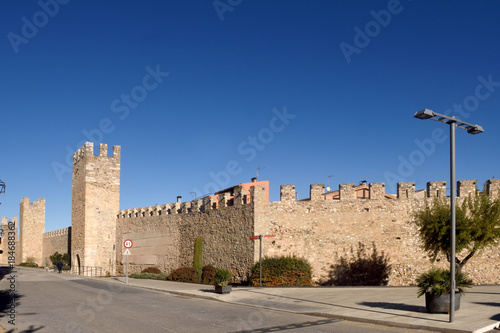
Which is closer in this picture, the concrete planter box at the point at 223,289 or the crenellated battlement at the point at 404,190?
the concrete planter box at the point at 223,289

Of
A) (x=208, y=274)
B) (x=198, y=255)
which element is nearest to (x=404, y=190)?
(x=208, y=274)

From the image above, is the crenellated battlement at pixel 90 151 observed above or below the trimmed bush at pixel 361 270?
above

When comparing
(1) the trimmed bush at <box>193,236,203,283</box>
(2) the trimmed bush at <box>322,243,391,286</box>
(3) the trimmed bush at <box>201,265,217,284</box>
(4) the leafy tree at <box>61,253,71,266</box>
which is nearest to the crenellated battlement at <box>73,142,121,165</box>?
(4) the leafy tree at <box>61,253,71,266</box>

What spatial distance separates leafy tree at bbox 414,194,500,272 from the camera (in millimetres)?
19375

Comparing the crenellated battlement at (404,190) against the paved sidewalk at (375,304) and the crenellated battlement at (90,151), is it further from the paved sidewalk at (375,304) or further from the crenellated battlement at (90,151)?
the crenellated battlement at (90,151)

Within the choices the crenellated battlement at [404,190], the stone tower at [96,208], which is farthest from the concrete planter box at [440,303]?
the stone tower at [96,208]

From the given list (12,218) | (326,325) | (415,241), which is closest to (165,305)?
(326,325)

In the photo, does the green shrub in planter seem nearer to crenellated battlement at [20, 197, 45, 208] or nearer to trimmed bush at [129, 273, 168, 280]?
trimmed bush at [129, 273, 168, 280]

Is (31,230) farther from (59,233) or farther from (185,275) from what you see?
(185,275)

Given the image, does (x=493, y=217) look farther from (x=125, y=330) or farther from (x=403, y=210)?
(x=125, y=330)

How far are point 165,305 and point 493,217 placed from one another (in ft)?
47.6

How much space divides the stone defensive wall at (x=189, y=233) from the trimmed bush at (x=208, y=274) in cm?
47

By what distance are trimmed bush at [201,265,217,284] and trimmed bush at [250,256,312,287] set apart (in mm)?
4107

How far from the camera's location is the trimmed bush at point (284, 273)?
23406 millimetres
